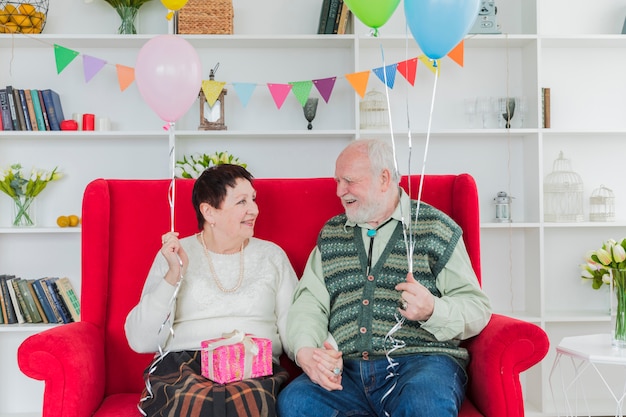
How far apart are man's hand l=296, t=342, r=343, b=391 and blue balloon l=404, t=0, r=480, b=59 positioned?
0.90m

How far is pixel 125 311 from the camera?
8.12 feet

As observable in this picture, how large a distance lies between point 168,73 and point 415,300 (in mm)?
979

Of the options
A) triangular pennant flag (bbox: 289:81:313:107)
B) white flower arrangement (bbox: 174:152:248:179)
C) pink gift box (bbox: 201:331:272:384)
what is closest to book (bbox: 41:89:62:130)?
white flower arrangement (bbox: 174:152:248:179)

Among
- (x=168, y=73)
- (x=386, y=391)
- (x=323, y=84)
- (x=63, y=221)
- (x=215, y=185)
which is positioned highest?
(x=323, y=84)

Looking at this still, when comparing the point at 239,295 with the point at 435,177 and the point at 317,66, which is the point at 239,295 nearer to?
the point at 435,177

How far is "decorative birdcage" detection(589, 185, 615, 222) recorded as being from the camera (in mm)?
3908

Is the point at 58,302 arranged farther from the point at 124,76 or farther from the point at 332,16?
the point at 332,16

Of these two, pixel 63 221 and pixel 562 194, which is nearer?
pixel 63 221

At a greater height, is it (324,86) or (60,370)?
(324,86)

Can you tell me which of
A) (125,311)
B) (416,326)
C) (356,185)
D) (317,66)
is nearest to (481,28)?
(317,66)

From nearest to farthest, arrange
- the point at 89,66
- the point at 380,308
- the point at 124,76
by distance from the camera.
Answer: the point at 380,308, the point at 124,76, the point at 89,66

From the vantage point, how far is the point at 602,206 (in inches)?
155

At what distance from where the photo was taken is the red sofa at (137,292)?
6.73 ft

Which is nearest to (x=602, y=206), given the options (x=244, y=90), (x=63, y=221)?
(x=244, y=90)
